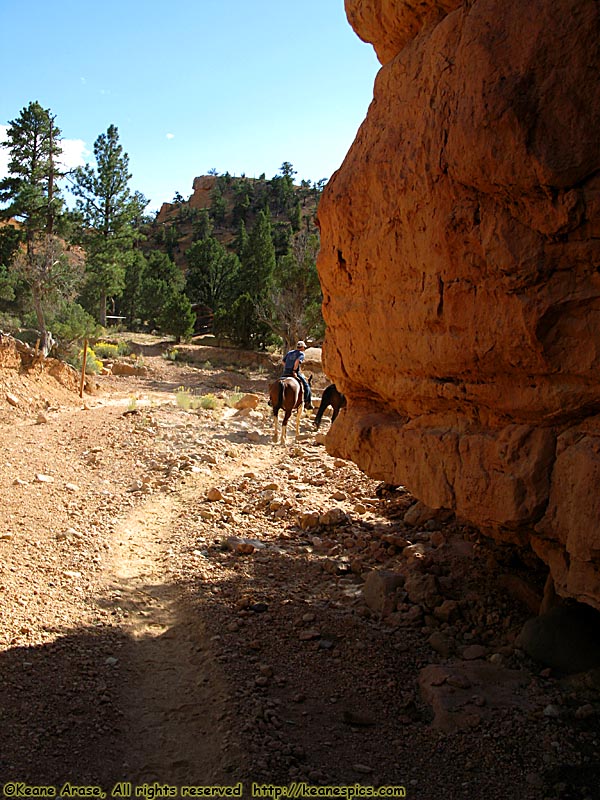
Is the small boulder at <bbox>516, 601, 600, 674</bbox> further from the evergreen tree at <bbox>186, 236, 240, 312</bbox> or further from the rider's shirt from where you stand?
the evergreen tree at <bbox>186, 236, 240, 312</bbox>

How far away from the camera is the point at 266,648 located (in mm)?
4785

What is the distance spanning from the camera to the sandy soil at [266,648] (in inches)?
136

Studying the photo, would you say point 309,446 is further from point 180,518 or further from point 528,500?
point 528,500

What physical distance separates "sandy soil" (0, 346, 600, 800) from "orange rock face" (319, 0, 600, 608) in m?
0.94

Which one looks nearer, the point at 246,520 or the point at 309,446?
the point at 246,520

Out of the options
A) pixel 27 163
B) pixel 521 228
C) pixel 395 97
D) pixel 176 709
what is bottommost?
pixel 176 709

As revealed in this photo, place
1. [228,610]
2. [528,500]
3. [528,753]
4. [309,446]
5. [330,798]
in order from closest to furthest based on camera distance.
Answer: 1. [330,798]
2. [528,753]
3. [528,500]
4. [228,610]
5. [309,446]

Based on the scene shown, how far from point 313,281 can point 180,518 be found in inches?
919

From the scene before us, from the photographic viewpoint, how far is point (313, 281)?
29.9 m

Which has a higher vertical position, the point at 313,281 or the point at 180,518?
the point at 313,281

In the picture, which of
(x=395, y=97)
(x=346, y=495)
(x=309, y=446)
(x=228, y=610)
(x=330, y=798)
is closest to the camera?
(x=330, y=798)

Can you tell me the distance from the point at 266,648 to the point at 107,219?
37.4 m

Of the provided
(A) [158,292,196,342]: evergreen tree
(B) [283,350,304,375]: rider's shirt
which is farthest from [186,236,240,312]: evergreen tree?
(B) [283,350,304,375]: rider's shirt

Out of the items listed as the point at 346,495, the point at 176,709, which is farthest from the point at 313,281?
the point at 176,709
